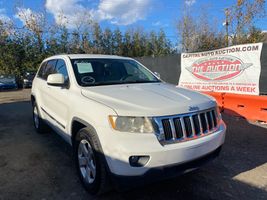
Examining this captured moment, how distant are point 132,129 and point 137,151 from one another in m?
0.25

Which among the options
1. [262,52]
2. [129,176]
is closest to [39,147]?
[129,176]

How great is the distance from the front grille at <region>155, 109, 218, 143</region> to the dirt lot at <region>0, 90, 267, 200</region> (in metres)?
0.82

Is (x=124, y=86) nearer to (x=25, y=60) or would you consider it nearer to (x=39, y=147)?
(x=39, y=147)

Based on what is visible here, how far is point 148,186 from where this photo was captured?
3434 millimetres

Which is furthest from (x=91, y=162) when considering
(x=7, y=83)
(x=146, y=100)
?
(x=7, y=83)

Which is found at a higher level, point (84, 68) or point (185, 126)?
point (84, 68)

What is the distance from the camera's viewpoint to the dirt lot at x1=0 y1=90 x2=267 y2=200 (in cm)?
326

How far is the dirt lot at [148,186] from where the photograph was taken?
3.26 meters

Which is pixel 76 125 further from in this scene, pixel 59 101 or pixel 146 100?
pixel 146 100

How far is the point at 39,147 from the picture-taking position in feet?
16.8

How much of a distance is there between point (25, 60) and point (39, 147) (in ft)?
73.6

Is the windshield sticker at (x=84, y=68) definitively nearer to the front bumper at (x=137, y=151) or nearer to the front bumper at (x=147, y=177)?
the front bumper at (x=137, y=151)

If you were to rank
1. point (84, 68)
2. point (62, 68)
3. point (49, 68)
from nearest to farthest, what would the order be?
point (84, 68) → point (62, 68) → point (49, 68)

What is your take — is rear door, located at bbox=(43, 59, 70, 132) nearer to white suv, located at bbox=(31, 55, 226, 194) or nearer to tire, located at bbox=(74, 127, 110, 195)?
white suv, located at bbox=(31, 55, 226, 194)
